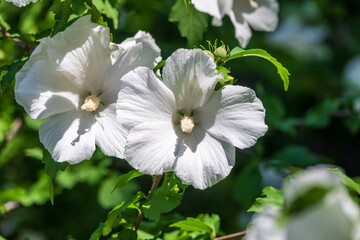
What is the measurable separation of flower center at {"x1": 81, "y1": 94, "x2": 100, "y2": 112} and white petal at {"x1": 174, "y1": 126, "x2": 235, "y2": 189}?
25 centimetres

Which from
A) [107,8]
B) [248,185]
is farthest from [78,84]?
[248,185]

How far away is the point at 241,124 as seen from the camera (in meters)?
1.19

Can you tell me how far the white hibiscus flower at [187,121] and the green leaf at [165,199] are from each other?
0.07m

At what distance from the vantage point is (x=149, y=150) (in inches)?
46.1

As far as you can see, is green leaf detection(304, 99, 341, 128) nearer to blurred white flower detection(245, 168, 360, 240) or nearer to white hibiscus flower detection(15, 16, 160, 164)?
white hibiscus flower detection(15, 16, 160, 164)

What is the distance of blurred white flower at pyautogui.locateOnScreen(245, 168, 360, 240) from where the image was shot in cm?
63

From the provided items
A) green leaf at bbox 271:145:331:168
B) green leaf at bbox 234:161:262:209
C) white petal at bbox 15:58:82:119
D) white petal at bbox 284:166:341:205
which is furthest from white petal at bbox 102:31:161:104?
green leaf at bbox 271:145:331:168

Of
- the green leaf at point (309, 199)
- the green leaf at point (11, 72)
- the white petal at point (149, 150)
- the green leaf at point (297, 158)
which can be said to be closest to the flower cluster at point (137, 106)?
the white petal at point (149, 150)

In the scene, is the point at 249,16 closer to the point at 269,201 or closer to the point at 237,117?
the point at 237,117

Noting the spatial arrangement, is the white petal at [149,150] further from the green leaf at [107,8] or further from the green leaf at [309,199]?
the green leaf at [309,199]

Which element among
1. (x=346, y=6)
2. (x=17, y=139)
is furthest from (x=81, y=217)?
(x=346, y=6)

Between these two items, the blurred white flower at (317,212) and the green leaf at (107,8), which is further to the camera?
the green leaf at (107,8)

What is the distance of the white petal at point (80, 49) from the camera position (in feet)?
4.06

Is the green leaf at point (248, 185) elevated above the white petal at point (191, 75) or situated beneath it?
situated beneath
